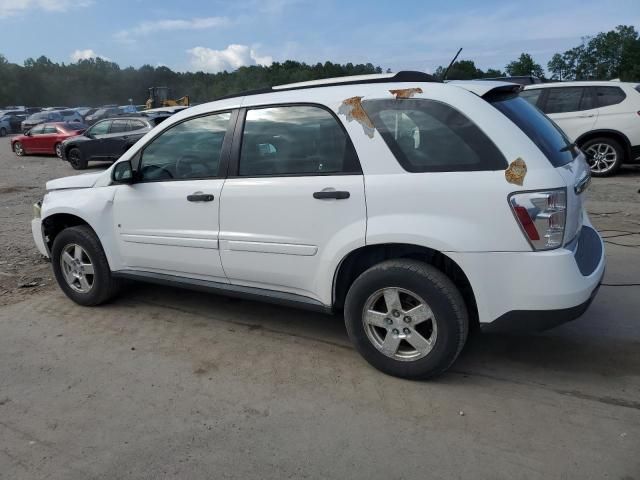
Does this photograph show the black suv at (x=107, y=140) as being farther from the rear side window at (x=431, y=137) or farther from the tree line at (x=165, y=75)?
the tree line at (x=165, y=75)

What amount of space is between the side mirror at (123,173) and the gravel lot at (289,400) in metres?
1.16

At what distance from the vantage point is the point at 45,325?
14.5 feet

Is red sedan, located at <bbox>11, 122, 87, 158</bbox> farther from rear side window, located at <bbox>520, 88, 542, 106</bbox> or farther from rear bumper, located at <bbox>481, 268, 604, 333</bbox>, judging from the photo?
rear bumper, located at <bbox>481, 268, 604, 333</bbox>

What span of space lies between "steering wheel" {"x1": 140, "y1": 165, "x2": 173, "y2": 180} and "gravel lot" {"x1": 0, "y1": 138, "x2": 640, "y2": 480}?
3.87ft

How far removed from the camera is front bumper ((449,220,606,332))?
9.20 ft

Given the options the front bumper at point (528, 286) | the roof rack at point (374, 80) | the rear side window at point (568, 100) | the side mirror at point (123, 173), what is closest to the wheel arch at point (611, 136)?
the rear side window at point (568, 100)

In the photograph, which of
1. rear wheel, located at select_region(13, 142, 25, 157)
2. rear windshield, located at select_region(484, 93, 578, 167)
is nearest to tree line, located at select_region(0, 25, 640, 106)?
rear wheel, located at select_region(13, 142, 25, 157)

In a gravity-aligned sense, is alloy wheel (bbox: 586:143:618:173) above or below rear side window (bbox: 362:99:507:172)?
below

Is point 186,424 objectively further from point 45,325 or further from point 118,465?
point 45,325

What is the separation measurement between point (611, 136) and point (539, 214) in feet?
27.8

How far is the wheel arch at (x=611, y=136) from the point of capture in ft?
32.0

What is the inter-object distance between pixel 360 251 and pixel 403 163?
1.97 ft

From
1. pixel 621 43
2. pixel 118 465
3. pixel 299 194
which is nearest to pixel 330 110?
pixel 299 194

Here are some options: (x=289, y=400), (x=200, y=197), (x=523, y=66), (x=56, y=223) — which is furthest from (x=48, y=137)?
(x=523, y=66)
